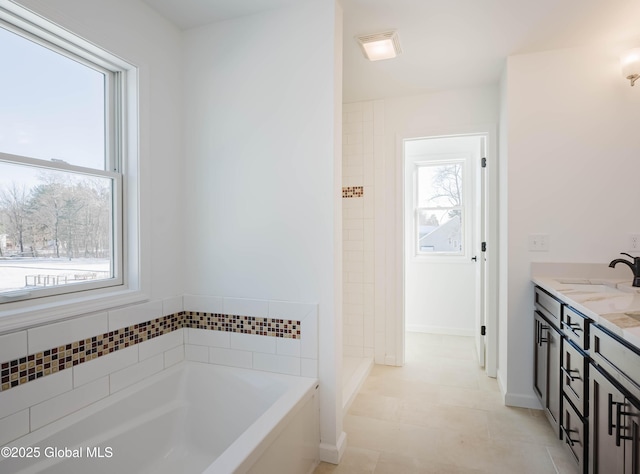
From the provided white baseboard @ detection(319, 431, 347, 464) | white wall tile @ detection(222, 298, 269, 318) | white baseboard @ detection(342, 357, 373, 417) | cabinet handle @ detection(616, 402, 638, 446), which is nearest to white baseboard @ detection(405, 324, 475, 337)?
white baseboard @ detection(342, 357, 373, 417)

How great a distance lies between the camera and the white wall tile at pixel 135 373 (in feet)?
6.14

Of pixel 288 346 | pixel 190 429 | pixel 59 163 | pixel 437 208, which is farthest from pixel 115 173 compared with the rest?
pixel 437 208

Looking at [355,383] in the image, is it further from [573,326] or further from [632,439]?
[632,439]

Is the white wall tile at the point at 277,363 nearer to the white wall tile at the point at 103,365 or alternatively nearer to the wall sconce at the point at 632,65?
the white wall tile at the point at 103,365

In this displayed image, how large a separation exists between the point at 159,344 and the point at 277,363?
2.30ft

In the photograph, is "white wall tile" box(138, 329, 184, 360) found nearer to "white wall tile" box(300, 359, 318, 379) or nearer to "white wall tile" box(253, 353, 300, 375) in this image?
"white wall tile" box(253, 353, 300, 375)

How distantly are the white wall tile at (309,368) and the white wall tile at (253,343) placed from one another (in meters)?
0.19

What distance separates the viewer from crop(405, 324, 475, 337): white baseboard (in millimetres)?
4453

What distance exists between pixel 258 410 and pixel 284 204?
3.72 feet

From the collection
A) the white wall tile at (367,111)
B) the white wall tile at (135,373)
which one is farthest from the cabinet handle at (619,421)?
the white wall tile at (367,111)

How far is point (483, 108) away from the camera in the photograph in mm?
3162

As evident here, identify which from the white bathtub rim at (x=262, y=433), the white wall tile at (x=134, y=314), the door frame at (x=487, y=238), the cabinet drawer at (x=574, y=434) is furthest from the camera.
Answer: the door frame at (x=487, y=238)

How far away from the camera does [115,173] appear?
2018mm

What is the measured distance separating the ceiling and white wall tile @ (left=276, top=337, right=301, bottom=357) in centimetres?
190
